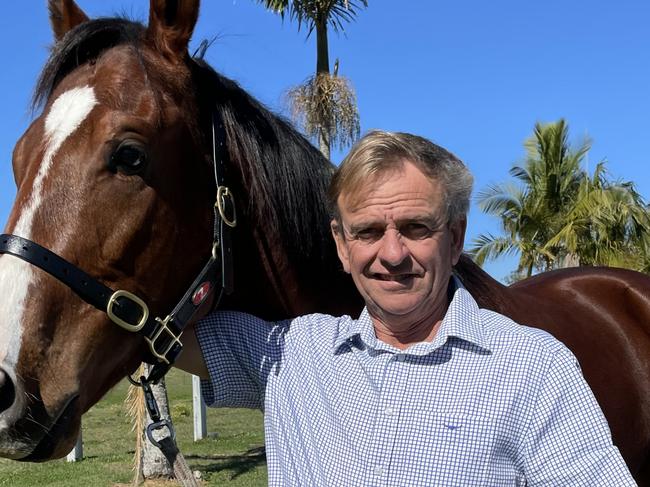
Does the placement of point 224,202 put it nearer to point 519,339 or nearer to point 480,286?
point 519,339

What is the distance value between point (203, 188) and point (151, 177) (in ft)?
0.75

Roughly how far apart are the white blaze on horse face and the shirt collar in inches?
31.5

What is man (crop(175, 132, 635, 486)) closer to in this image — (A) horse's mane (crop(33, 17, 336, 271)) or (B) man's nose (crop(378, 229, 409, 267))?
(B) man's nose (crop(378, 229, 409, 267))

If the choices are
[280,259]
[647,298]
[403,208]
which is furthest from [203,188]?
[647,298]

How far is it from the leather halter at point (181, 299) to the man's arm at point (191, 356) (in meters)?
0.09

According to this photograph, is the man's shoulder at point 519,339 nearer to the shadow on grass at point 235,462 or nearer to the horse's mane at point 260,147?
the horse's mane at point 260,147

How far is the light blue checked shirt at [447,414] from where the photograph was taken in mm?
1482

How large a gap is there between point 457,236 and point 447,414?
48 centimetres

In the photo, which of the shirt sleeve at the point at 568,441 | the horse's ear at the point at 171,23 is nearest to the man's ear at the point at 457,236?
the shirt sleeve at the point at 568,441

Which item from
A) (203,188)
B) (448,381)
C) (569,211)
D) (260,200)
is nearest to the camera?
(448,381)

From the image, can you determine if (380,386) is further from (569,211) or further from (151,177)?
(569,211)

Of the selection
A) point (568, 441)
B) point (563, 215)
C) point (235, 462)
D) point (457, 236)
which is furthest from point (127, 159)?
point (563, 215)

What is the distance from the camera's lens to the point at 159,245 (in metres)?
1.92

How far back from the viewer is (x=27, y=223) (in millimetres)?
1735
